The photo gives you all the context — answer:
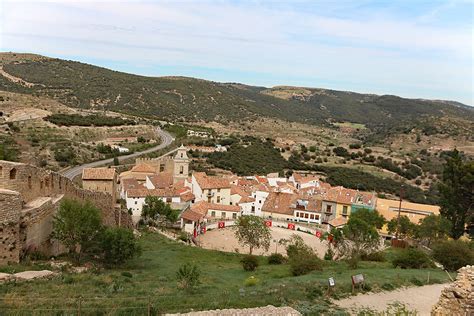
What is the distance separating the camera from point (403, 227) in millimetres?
40719

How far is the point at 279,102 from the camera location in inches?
7338

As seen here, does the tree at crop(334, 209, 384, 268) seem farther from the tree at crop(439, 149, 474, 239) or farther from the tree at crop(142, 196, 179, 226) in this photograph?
the tree at crop(142, 196, 179, 226)

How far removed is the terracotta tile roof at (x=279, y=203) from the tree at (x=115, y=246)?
1305 inches

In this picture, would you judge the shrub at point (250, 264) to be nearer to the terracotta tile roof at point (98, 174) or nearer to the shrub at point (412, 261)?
the shrub at point (412, 261)

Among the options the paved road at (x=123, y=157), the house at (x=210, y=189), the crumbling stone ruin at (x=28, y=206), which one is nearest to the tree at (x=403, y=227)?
the house at (x=210, y=189)

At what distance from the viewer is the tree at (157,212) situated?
126ft

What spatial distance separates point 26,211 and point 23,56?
121478 mm

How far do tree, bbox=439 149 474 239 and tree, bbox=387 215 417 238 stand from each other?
543 centimetres

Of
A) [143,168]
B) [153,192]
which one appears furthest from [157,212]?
[143,168]

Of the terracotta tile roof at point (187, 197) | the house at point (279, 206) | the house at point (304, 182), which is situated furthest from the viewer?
the house at point (304, 182)

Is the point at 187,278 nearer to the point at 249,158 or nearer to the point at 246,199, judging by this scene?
the point at 246,199

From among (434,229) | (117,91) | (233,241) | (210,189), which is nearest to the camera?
(434,229)

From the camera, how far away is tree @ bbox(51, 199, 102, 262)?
1744 cm

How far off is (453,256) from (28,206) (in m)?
20.7
